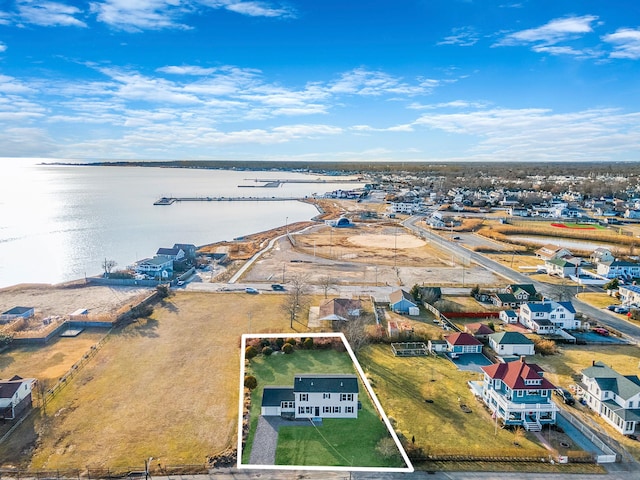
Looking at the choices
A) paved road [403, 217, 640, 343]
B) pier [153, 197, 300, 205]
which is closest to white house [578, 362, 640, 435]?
paved road [403, 217, 640, 343]

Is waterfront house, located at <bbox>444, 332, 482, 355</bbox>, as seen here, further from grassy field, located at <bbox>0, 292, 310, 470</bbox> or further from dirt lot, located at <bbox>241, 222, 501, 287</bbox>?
dirt lot, located at <bbox>241, 222, 501, 287</bbox>

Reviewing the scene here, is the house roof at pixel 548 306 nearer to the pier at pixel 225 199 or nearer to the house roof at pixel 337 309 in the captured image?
the house roof at pixel 337 309

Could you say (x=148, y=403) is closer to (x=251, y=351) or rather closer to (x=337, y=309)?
(x=251, y=351)

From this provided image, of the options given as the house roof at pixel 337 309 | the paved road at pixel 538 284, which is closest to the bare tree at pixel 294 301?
the house roof at pixel 337 309

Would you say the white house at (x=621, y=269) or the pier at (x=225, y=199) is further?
the pier at (x=225, y=199)

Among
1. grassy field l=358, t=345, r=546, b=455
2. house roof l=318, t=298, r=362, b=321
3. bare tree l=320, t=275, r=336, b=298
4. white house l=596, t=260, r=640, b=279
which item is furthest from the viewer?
white house l=596, t=260, r=640, b=279

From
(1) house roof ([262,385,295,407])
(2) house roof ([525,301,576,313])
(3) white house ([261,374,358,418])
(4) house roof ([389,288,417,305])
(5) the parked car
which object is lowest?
(5) the parked car

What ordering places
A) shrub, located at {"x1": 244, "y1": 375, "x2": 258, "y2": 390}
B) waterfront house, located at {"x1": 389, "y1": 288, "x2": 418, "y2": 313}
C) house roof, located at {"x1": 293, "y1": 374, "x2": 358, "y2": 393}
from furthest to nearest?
waterfront house, located at {"x1": 389, "y1": 288, "x2": 418, "y2": 313} → shrub, located at {"x1": 244, "y1": 375, "x2": 258, "y2": 390} → house roof, located at {"x1": 293, "y1": 374, "x2": 358, "y2": 393}
